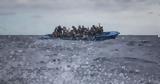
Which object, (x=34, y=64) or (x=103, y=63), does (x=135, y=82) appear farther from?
(x=34, y=64)

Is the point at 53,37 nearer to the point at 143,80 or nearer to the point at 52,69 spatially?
the point at 52,69

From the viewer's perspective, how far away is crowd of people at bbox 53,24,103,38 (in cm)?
2904

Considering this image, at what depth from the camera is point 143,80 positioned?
12094 mm

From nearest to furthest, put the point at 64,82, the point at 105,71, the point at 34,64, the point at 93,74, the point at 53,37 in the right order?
the point at 64,82 < the point at 93,74 < the point at 105,71 < the point at 34,64 < the point at 53,37

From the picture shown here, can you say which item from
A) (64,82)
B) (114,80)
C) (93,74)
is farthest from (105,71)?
(64,82)

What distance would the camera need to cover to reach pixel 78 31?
30000mm

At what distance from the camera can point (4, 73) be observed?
13.6 m

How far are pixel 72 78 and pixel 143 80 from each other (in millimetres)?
2709

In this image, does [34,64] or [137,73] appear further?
[34,64]

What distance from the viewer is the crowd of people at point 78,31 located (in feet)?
95.3

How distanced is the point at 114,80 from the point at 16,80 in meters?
3.69

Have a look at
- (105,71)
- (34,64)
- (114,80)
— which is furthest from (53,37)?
(114,80)

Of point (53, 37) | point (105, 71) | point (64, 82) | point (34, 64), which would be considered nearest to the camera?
point (64, 82)

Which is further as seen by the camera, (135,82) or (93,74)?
(93,74)
